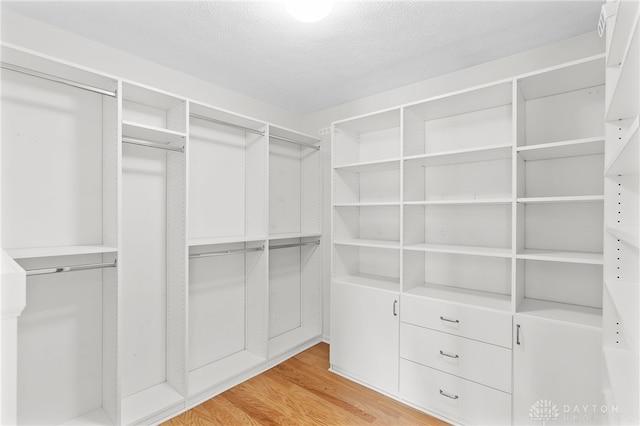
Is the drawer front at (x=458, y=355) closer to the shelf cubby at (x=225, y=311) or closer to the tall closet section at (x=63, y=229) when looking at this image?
the shelf cubby at (x=225, y=311)

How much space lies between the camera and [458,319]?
212cm

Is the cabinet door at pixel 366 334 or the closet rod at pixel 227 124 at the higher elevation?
the closet rod at pixel 227 124

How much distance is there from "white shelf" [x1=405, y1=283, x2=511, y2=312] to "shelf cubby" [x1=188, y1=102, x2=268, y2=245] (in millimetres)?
1441

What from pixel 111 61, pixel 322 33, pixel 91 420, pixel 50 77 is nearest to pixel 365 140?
pixel 322 33

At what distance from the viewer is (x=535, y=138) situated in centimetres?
223

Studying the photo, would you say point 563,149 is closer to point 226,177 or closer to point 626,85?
point 626,85

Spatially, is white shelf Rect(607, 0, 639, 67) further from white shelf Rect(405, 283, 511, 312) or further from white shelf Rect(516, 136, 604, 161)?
white shelf Rect(405, 283, 511, 312)

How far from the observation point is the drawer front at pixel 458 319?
195cm

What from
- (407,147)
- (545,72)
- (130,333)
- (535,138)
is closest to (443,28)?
(545,72)

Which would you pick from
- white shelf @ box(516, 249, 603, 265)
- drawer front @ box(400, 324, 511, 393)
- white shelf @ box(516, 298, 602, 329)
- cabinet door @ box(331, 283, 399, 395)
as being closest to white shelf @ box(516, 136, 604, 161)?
white shelf @ box(516, 249, 603, 265)

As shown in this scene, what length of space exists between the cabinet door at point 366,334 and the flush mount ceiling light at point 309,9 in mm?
1942

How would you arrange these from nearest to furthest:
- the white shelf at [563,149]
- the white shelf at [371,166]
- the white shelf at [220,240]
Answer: the white shelf at [563,149], the white shelf at [220,240], the white shelf at [371,166]

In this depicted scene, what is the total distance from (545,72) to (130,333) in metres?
3.23

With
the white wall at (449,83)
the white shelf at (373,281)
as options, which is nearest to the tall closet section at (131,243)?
the white wall at (449,83)
